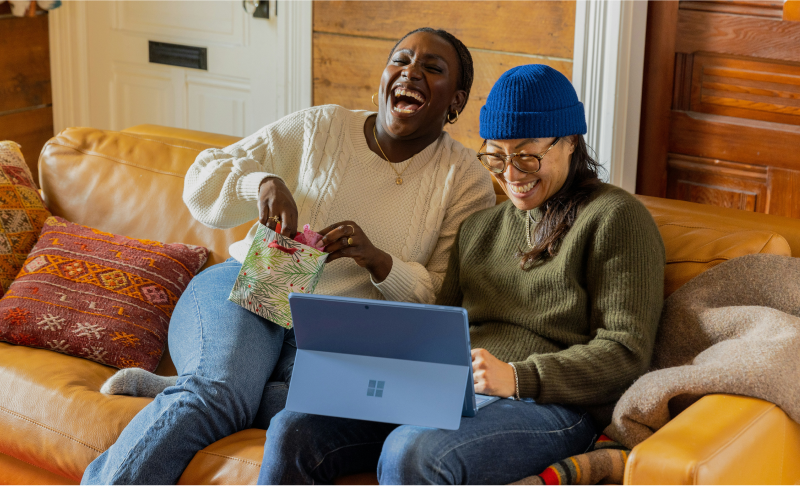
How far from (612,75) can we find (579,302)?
1.34 m

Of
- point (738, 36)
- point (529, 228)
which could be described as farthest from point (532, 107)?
point (738, 36)

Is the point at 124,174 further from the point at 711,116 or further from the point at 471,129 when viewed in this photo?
the point at 711,116

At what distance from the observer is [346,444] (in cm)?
141

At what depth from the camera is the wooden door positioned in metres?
2.39

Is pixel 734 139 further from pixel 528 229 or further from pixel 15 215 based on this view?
pixel 15 215

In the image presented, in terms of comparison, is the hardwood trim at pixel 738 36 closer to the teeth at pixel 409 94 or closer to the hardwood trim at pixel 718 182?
the hardwood trim at pixel 718 182

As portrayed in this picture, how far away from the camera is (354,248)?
5.45ft

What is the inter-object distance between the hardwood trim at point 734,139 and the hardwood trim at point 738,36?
0.67ft

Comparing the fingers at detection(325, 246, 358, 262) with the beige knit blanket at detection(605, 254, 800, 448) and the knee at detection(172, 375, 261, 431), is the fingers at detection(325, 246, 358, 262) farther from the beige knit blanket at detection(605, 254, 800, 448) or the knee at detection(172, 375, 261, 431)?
the beige knit blanket at detection(605, 254, 800, 448)

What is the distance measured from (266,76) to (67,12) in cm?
122

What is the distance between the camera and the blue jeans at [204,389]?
4.77ft

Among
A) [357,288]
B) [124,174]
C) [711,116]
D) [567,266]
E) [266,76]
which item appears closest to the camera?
[567,266]

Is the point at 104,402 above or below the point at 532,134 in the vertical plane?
below

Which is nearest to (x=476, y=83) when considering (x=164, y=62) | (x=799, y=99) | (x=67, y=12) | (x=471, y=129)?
(x=471, y=129)
